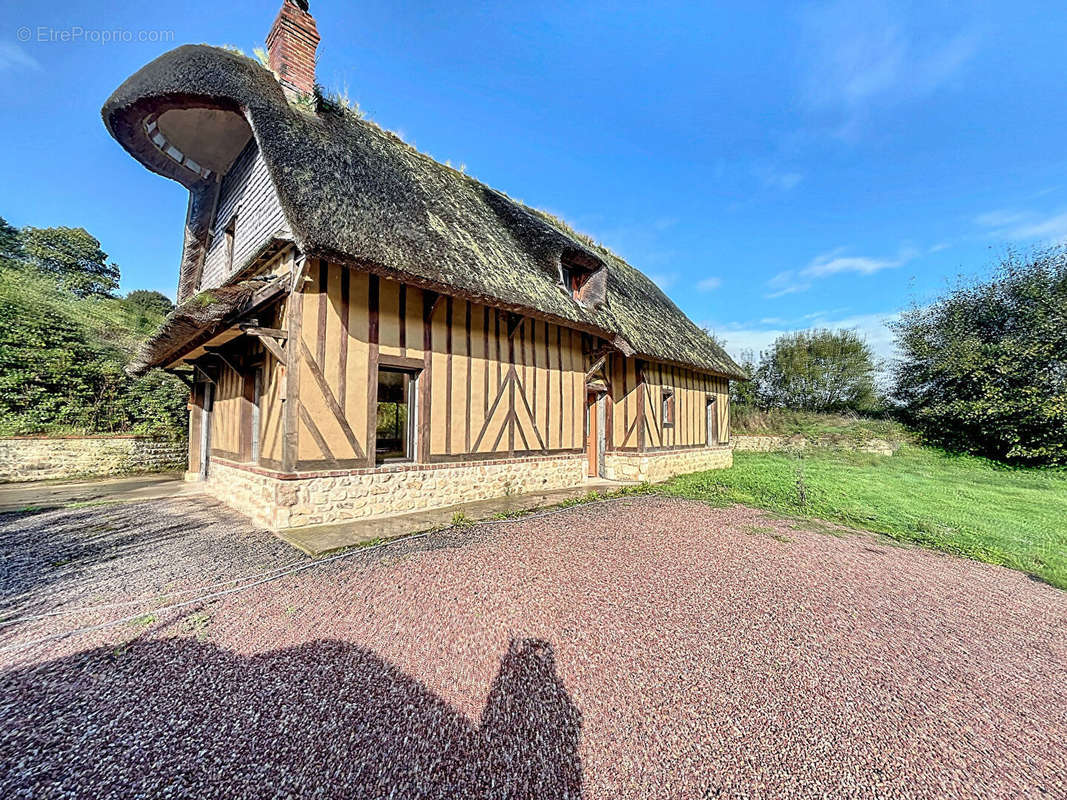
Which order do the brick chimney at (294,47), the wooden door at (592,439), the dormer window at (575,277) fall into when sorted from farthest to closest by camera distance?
1. the wooden door at (592,439)
2. the dormer window at (575,277)
3. the brick chimney at (294,47)

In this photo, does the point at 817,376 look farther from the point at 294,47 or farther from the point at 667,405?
the point at 294,47

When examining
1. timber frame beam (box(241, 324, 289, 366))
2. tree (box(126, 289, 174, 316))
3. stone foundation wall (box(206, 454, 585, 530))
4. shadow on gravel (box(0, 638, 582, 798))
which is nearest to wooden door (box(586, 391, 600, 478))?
stone foundation wall (box(206, 454, 585, 530))

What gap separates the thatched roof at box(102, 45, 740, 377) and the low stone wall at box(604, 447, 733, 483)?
2.48 metres

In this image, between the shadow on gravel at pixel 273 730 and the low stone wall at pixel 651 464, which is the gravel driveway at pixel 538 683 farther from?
the low stone wall at pixel 651 464

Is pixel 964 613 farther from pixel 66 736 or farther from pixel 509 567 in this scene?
pixel 66 736

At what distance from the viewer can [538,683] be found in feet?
6.97

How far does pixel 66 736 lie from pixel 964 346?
19.6 metres

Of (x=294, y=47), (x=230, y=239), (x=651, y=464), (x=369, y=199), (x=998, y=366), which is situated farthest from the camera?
(x=998, y=366)

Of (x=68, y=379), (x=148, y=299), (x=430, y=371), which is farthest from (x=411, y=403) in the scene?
(x=148, y=299)

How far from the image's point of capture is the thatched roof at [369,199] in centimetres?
473

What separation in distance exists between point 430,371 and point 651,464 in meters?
5.66

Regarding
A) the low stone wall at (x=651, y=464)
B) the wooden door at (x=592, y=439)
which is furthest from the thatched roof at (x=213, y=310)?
the low stone wall at (x=651, y=464)

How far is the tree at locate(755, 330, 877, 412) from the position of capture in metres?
17.7

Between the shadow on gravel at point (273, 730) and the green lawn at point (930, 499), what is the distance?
5.13 metres
